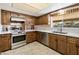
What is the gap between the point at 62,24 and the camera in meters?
3.66

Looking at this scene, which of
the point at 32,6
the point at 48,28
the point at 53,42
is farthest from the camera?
the point at 48,28

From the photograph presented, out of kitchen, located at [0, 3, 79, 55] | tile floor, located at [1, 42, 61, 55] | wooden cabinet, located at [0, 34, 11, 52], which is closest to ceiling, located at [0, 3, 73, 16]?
kitchen, located at [0, 3, 79, 55]

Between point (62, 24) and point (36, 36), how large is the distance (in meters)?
2.08

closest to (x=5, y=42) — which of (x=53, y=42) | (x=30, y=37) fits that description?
(x=30, y=37)

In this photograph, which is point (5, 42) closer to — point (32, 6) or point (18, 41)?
point (18, 41)

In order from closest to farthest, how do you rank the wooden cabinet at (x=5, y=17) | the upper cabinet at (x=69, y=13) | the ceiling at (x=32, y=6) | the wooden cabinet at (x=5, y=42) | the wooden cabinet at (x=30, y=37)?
the ceiling at (x=32, y=6) → the upper cabinet at (x=69, y=13) → the wooden cabinet at (x=5, y=42) → the wooden cabinet at (x=5, y=17) → the wooden cabinet at (x=30, y=37)

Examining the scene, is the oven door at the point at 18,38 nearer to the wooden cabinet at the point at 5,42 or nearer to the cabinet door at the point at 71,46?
the wooden cabinet at the point at 5,42

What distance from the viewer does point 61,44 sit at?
2.81m

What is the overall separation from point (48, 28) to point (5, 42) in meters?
2.51

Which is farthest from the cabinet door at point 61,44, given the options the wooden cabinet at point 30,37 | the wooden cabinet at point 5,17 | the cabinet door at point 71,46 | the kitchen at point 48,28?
the wooden cabinet at point 5,17

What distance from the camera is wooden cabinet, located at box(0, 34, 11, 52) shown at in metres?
3.05

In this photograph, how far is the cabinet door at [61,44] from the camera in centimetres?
265

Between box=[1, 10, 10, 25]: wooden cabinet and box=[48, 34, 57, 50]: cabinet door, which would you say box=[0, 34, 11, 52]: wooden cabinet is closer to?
box=[1, 10, 10, 25]: wooden cabinet
